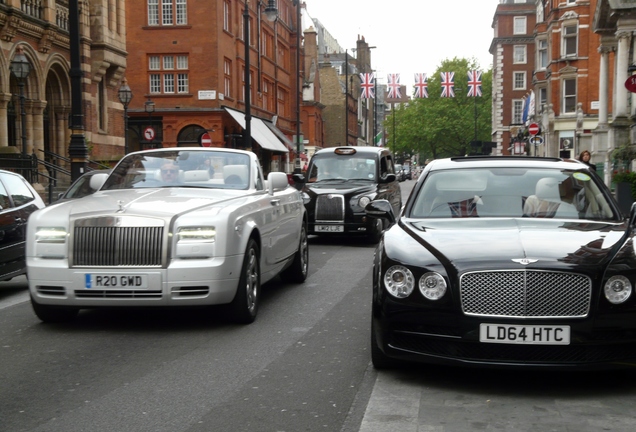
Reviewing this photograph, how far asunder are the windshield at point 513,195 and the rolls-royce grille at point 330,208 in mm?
8804

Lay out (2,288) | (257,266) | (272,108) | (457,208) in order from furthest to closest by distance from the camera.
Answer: (272,108) < (2,288) < (257,266) < (457,208)

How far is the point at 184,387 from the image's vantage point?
5.36 meters

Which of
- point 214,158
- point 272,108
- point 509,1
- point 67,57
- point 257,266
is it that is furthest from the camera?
point 509,1

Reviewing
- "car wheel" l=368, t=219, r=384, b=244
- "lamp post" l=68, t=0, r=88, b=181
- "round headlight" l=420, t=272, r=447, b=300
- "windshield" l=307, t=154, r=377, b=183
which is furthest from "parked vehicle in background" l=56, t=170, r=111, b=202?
"round headlight" l=420, t=272, r=447, b=300

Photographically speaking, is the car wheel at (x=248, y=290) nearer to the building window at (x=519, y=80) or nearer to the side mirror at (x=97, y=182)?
the side mirror at (x=97, y=182)

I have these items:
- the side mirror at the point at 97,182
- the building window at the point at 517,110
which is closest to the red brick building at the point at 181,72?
the side mirror at the point at 97,182

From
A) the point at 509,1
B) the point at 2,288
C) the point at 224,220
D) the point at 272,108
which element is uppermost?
the point at 509,1

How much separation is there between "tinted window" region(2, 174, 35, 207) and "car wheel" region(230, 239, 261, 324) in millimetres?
3814

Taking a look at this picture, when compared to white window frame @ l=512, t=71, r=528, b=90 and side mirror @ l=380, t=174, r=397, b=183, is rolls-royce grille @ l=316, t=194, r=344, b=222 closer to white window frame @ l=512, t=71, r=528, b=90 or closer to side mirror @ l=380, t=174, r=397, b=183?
side mirror @ l=380, t=174, r=397, b=183

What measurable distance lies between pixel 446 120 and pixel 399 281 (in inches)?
3950

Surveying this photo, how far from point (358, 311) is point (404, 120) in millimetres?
102031

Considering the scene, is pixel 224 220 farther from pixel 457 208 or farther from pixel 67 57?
pixel 67 57

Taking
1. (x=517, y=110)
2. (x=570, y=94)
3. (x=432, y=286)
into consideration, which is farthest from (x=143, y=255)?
(x=517, y=110)

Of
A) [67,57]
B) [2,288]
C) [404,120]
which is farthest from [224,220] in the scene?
[404,120]
